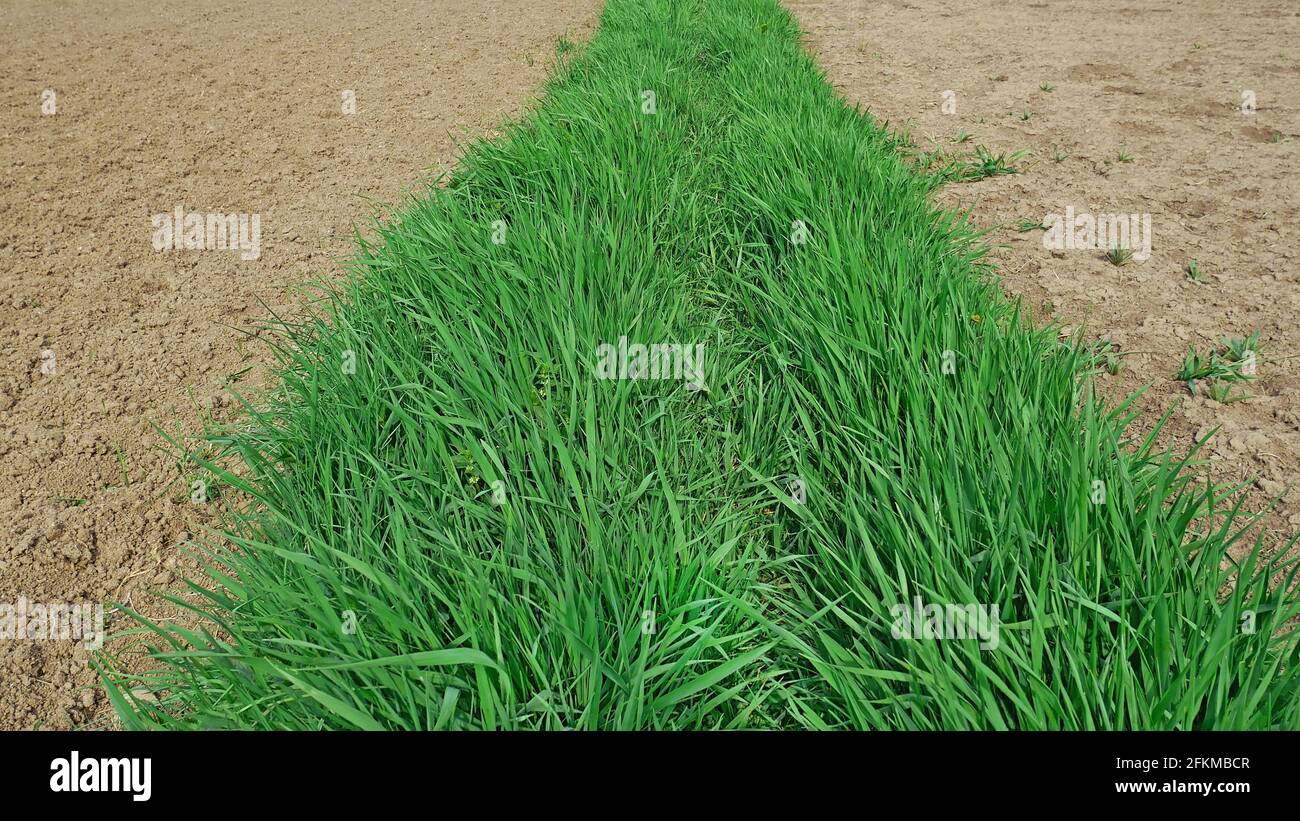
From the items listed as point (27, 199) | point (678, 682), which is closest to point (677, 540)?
point (678, 682)

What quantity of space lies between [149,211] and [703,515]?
2.74 m

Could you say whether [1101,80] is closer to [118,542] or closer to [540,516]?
[540,516]

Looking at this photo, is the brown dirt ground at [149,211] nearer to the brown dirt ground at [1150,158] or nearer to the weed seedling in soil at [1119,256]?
the brown dirt ground at [1150,158]

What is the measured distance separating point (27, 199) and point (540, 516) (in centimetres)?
303

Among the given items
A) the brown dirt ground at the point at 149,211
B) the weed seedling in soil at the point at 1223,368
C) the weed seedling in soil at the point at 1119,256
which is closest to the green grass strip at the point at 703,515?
the brown dirt ground at the point at 149,211

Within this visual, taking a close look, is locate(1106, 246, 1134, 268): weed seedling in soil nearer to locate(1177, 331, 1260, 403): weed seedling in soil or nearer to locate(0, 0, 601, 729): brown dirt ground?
locate(1177, 331, 1260, 403): weed seedling in soil

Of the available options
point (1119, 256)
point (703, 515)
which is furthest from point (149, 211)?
point (1119, 256)

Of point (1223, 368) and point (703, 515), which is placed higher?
point (1223, 368)

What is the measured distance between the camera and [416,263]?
2080 mm

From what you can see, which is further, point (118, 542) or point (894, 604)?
point (118, 542)

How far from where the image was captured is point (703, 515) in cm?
147

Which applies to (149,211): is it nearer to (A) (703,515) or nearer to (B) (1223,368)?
(A) (703,515)

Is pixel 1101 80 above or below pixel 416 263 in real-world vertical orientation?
above

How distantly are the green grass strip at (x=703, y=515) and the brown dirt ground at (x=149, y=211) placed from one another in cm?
24
